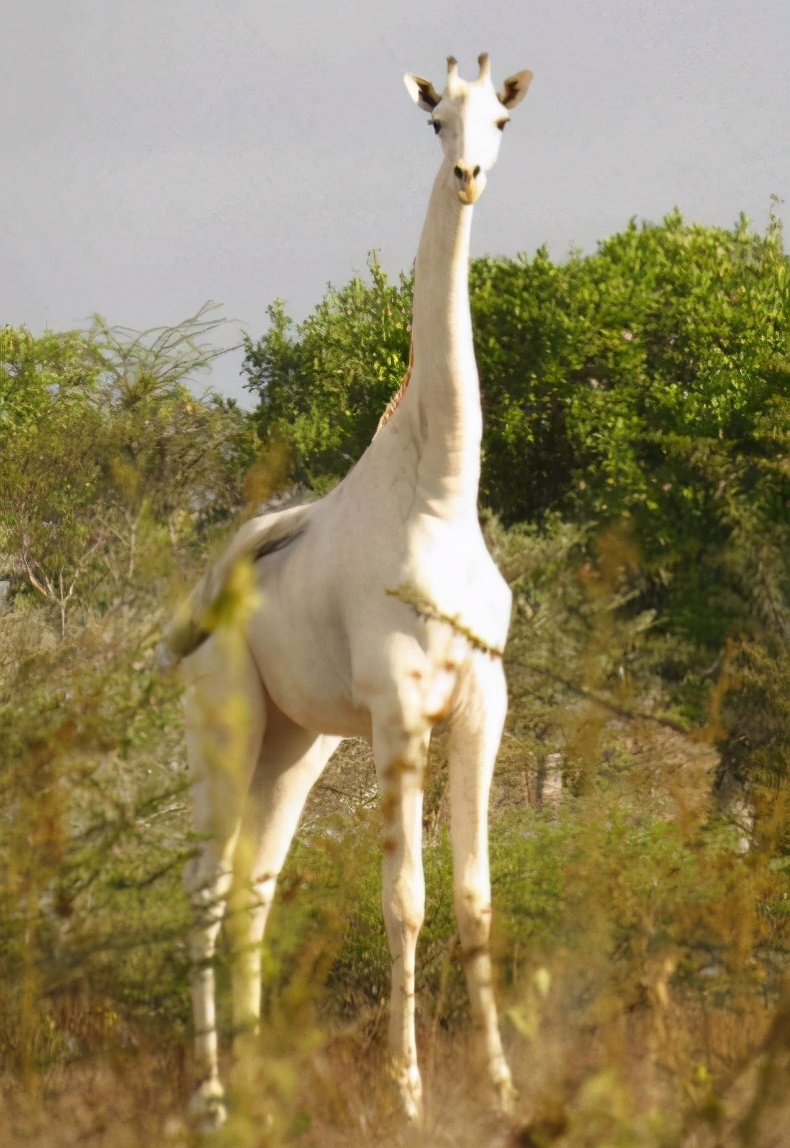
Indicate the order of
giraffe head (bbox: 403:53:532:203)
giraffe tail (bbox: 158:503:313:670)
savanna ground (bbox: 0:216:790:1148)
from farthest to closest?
giraffe tail (bbox: 158:503:313:670) → giraffe head (bbox: 403:53:532:203) → savanna ground (bbox: 0:216:790:1148)

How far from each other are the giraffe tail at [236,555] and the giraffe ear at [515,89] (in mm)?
1810

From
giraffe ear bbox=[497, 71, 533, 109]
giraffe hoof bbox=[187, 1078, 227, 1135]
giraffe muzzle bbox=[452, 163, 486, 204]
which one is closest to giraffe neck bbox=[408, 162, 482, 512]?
giraffe muzzle bbox=[452, 163, 486, 204]

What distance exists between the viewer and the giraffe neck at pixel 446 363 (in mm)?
6117

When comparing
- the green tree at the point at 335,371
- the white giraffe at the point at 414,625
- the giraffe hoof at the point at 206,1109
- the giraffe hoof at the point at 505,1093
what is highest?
the green tree at the point at 335,371


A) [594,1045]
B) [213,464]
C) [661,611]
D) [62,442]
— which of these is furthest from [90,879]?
[62,442]

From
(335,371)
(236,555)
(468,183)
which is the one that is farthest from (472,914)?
(335,371)

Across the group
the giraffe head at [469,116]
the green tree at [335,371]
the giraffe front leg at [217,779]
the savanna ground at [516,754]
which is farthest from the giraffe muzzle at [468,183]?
the green tree at [335,371]

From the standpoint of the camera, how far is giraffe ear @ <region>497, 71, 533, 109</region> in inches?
250

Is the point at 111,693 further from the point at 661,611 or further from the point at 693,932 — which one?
the point at 661,611

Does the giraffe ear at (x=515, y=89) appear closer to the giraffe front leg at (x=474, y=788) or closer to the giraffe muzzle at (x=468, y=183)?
the giraffe muzzle at (x=468, y=183)

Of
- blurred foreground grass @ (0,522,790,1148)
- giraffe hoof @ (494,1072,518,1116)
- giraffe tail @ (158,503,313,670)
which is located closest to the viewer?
blurred foreground grass @ (0,522,790,1148)

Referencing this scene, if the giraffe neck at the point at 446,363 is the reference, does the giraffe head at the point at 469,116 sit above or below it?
above

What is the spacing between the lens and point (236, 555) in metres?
7.06

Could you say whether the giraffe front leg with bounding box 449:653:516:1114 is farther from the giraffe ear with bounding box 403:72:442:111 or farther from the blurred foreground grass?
the giraffe ear with bounding box 403:72:442:111
